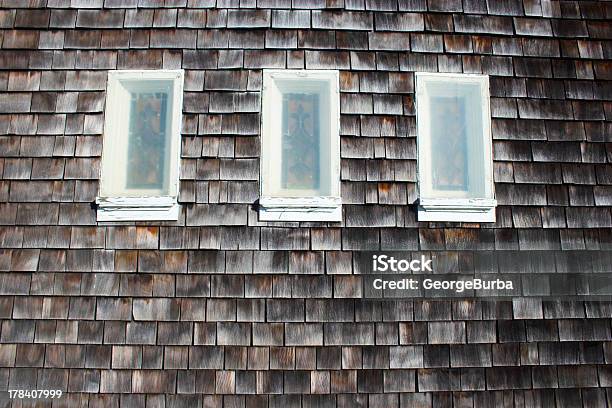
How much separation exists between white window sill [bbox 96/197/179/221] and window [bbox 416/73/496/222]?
1.79 m

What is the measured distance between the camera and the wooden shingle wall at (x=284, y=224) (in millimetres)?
3758

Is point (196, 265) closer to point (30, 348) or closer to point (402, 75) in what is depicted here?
point (30, 348)

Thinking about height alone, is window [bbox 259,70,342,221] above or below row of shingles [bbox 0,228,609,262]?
above

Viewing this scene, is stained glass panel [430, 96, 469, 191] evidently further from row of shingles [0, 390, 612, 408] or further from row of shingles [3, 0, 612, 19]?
row of shingles [0, 390, 612, 408]

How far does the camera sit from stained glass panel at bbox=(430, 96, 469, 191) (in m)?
4.05

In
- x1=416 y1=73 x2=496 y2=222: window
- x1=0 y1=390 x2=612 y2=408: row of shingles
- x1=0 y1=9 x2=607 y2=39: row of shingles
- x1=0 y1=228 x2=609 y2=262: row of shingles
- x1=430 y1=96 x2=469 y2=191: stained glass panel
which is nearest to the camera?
x1=0 y1=390 x2=612 y2=408: row of shingles

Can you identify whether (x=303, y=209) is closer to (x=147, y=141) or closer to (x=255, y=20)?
(x=147, y=141)

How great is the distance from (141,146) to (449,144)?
2317 mm

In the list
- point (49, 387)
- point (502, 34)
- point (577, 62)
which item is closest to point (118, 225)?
point (49, 387)

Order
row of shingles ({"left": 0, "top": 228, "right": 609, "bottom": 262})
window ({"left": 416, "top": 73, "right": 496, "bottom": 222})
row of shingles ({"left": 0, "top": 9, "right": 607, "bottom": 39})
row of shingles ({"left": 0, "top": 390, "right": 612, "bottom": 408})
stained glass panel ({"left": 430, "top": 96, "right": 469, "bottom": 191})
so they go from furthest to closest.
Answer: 1. row of shingles ({"left": 0, "top": 9, "right": 607, "bottom": 39})
2. stained glass panel ({"left": 430, "top": 96, "right": 469, "bottom": 191})
3. window ({"left": 416, "top": 73, "right": 496, "bottom": 222})
4. row of shingles ({"left": 0, "top": 228, "right": 609, "bottom": 262})
5. row of shingles ({"left": 0, "top": 390, "right": 612, "bottom": 408})

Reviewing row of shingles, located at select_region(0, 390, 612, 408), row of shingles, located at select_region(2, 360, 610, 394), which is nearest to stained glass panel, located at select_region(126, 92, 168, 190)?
row of shingles, located at select_region(2, 360, 610, 394)

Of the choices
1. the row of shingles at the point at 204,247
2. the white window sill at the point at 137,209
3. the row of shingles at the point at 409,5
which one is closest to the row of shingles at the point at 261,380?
the row of shingles at the point at 204,247

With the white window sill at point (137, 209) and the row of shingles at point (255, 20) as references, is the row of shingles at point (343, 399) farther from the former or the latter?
the row of shingles at point (255, 20)

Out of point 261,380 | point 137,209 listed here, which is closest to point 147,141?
point 137,209
